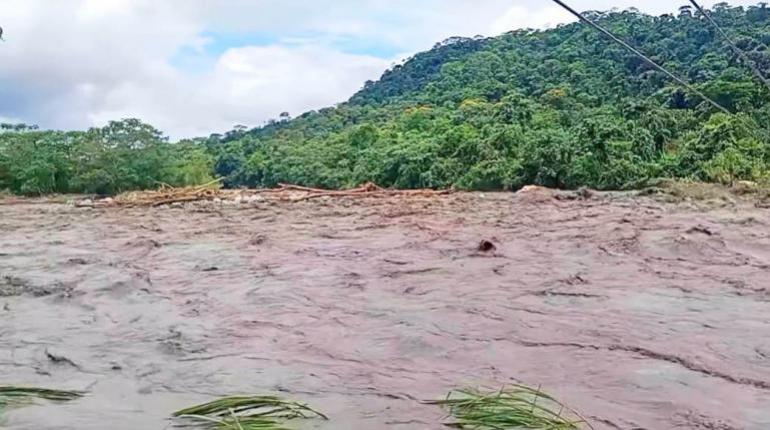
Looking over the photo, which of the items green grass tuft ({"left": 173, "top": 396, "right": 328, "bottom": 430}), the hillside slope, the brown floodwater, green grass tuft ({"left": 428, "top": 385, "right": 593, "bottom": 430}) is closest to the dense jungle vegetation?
the hillside slope

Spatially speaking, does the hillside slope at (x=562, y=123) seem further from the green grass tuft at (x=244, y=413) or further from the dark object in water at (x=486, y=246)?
the green grass tuft at (x=244, y=413)

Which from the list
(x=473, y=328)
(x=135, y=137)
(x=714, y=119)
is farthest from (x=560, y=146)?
(x=473, y=328)

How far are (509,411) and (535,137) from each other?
63.9 feet

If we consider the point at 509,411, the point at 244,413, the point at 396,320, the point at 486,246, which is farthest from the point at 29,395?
the point at 486,246

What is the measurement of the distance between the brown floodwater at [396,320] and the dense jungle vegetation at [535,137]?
916 cm

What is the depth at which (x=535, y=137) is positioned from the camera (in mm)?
22359

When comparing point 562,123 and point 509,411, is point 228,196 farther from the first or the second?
point 509,411

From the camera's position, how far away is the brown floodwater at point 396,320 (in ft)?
12.8

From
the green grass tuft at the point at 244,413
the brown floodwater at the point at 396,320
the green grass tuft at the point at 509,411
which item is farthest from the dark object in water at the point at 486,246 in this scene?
the green grass tuft at the point at 244,413

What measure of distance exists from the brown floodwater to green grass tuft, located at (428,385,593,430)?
0.34 feet

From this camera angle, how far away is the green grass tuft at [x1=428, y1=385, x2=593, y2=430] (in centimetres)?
333

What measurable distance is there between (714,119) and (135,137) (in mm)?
16640

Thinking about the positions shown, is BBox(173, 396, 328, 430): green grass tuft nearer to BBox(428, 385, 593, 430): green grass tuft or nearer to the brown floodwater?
the brown floodwater

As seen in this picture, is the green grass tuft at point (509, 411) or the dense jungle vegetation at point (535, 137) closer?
the green grass tuft at point (509, 411)
